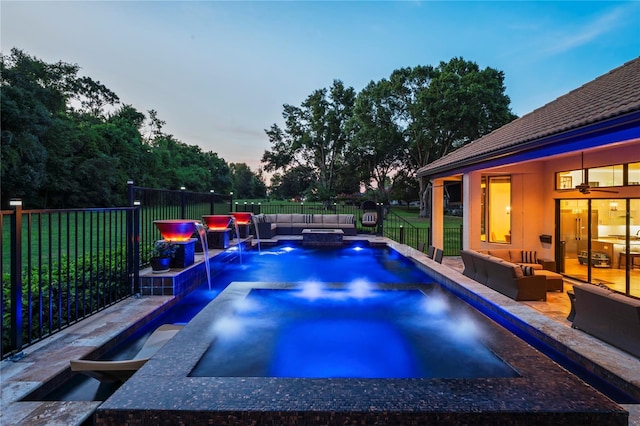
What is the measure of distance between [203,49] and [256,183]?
58144 millimetres

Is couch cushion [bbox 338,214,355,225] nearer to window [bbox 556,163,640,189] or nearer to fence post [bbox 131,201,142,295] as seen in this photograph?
window [bbox 556,163,640,189]

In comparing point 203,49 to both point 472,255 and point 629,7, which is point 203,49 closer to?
point 472,255

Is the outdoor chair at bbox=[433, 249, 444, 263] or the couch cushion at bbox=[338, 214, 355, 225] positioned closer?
the outdoor chair at bbox=[433, 249, 444, 263]

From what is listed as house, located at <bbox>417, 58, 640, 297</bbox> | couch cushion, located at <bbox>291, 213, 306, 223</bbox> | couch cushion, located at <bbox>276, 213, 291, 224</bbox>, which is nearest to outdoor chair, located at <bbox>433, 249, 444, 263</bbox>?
house, located at <bbox>417, 58, 640, 297</bbox>

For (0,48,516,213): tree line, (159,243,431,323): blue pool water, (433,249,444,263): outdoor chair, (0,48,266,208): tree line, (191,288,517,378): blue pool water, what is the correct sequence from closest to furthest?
1. (191,288,517,378): blue pool water
2. (159,243,431,323): blue pool water
3. (433,249,444,263): outdoor chair
4. (0,48,266,208): tree line
5. (0,48,516,213): tree line

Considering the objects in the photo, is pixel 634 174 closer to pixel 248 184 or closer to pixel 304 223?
pixel 304 223

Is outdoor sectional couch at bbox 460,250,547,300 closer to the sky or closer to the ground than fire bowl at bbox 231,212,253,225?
closer to the ground

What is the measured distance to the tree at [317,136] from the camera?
36.2m

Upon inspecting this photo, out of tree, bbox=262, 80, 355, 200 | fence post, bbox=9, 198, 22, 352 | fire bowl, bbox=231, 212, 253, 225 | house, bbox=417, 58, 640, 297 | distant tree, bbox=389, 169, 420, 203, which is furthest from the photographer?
tree, bbox=262, 80, 355, 200

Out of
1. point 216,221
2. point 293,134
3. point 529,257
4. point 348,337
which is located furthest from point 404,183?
point 348,337

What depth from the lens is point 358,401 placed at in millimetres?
2045

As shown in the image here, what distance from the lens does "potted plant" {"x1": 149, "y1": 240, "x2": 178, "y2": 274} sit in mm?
5523

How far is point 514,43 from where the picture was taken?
1688 cm

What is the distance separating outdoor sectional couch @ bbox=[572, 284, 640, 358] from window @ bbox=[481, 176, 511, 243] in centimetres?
512
